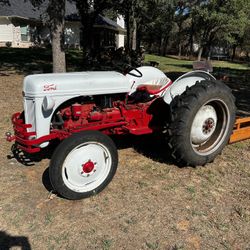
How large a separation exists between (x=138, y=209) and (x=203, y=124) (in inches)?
62.2

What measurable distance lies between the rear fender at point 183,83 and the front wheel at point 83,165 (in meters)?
1.14

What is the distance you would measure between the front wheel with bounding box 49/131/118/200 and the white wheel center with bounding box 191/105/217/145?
1.24 m

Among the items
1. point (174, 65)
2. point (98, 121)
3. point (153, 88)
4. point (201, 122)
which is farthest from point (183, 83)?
point (174, 65)

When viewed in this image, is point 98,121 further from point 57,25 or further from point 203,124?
point 57,25

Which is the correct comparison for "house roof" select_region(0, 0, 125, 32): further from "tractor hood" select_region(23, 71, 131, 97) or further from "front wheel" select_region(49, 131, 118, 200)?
"front wheel" select_region(49, 131, 118, 200)

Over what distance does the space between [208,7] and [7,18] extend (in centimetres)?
1734

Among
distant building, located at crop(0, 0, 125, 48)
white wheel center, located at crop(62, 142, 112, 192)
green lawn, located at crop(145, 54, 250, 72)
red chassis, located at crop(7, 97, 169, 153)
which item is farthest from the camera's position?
distant building, located at crop(0, 0, 125, 48)

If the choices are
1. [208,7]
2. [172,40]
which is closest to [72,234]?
[208,7]

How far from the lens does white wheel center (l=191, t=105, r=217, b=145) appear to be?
4543 mm

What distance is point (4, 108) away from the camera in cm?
748

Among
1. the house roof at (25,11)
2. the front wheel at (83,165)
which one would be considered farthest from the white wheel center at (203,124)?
the house roof at (25,11)

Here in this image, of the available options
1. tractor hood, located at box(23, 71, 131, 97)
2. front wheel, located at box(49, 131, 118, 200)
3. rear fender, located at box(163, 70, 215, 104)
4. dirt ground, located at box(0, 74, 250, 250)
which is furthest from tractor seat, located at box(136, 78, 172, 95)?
front wheel, located at box(49, 131, 118, 200)

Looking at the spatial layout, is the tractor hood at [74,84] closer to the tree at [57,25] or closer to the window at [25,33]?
the tree at [57,25]

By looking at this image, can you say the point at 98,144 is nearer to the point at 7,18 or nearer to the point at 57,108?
the point at 57,108
